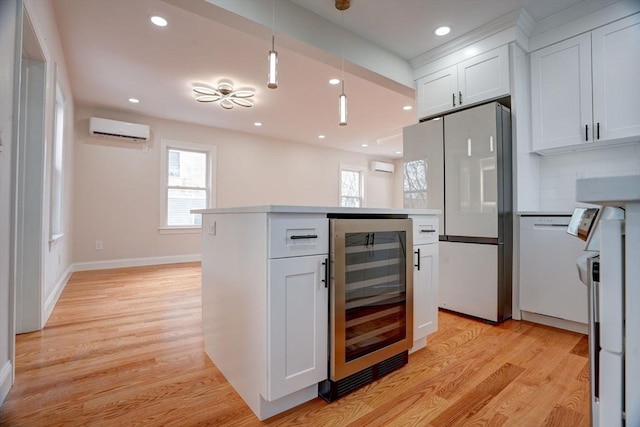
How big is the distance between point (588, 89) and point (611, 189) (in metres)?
2.72

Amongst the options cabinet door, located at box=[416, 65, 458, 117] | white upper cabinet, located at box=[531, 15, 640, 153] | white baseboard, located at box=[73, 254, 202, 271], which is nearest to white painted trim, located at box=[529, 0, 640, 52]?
white upper cabinet, located at box=[531, 15, 640, 153]

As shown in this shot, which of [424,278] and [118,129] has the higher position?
[118,129]

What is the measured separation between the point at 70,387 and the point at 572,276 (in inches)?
128

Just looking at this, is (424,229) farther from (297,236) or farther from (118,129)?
(118,129)

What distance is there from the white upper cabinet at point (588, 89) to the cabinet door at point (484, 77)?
0.32 metres

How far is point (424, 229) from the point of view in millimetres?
1943

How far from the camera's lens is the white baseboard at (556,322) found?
7.67 feet

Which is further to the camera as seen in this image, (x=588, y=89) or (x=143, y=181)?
(x=143, y=181)

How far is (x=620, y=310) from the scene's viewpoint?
55cm

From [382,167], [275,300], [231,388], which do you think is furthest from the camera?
[382,167]

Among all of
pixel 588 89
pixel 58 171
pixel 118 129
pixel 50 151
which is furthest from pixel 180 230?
pixel 588 89

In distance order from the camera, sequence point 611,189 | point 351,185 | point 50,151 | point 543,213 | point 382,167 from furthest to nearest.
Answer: point 382,167 → point 351,185 → point 50,151 → point 543,213 → point 611,189

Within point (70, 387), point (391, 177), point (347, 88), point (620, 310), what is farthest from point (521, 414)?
point (391, 177)

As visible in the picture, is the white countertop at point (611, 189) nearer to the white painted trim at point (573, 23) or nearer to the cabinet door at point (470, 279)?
the cabinet door at point (470, 279)
